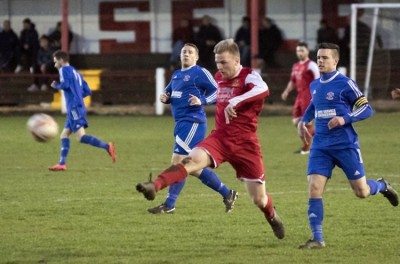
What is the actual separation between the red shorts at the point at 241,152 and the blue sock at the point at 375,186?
129 cm

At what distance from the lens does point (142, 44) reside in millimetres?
35469

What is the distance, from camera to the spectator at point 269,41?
32969mm

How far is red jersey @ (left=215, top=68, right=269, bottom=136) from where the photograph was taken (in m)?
11.0

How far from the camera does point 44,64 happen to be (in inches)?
1294

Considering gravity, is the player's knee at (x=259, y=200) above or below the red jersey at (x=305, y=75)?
above

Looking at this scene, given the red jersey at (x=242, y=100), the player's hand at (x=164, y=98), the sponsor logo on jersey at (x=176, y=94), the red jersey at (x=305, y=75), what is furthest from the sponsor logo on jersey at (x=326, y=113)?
the red jersey at (x=305, y=75)

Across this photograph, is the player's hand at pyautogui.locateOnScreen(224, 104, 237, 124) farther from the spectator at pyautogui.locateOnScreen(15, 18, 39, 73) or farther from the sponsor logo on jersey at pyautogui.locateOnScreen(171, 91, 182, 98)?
the spectator at pyautogui.locateOnScreen(15, 18, 39, 73)

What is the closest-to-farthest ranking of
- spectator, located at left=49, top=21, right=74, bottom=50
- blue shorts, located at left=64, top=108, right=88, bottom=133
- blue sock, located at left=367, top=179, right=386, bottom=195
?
blue sock, located at left=367, top=179, right=386, bottom=195 → blue shorts, located at left=64, top=108, right=88, bottom=133 → spectator, located at left=49, top=21, right=74, bottom=50

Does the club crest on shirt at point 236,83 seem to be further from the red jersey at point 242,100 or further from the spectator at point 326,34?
the spectator at point 326,34

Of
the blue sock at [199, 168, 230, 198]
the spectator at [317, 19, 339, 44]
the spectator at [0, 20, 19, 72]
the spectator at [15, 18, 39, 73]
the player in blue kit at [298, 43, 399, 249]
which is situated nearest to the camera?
the player in blue kit at [298, 43, 399, 249]

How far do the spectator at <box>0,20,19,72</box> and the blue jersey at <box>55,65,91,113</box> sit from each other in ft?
47.2

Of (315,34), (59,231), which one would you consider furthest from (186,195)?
(315,34)

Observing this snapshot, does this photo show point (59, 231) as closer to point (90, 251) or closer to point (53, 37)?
point (90, 251)

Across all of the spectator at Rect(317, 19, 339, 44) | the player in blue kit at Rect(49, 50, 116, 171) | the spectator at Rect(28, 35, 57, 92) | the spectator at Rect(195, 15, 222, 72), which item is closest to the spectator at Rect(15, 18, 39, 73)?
the spectator at Rect(28, 35, 57, 92)
